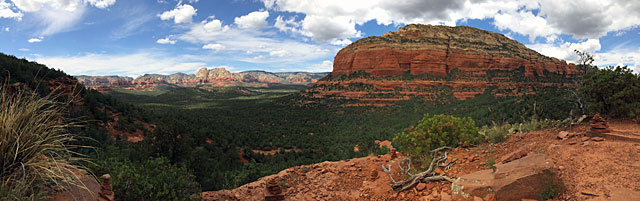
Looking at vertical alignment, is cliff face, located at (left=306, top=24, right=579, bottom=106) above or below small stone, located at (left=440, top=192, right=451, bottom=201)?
above

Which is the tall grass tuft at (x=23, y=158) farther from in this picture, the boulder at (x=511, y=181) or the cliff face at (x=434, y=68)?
the cliff face at (x=434, y=68)

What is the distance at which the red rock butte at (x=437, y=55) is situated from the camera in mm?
69681

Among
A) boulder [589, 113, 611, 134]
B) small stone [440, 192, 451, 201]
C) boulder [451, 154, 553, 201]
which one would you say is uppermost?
boulder [589, 113, 611, 134]

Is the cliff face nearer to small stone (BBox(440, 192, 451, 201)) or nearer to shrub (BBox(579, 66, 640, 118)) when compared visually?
shrub (BBox(579, 66, 640, 118))

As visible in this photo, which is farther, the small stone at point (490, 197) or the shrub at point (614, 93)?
the shrub at point (614, 93)

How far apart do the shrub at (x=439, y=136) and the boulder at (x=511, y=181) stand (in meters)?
3.01

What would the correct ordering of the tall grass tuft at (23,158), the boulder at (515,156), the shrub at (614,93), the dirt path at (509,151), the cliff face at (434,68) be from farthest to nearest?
the cliff face at (434,68) < the shrub at (614,93) < the boulder at (515,156) < the dirt path at (509,151) < the tall grass tuft at (23,158)

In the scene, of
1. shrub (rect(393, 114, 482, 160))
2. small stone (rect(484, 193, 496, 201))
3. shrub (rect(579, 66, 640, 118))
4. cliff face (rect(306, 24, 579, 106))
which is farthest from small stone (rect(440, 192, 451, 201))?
cliff face (rect(306, 24, 579, 106))

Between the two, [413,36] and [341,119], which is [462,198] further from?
[413,36]

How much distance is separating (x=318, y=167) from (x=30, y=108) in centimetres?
841

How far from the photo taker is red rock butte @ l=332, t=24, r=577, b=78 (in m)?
69.7

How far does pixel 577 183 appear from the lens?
15.5 ft

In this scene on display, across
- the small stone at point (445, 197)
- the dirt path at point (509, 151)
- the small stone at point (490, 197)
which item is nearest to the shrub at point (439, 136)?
the dirt path at point (509, 151)

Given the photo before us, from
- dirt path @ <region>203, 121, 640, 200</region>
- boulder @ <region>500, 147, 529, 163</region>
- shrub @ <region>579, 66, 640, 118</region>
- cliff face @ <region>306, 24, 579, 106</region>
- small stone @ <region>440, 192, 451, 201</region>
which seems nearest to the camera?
dirt path @ <region>203, 121, 640, 200</region>
